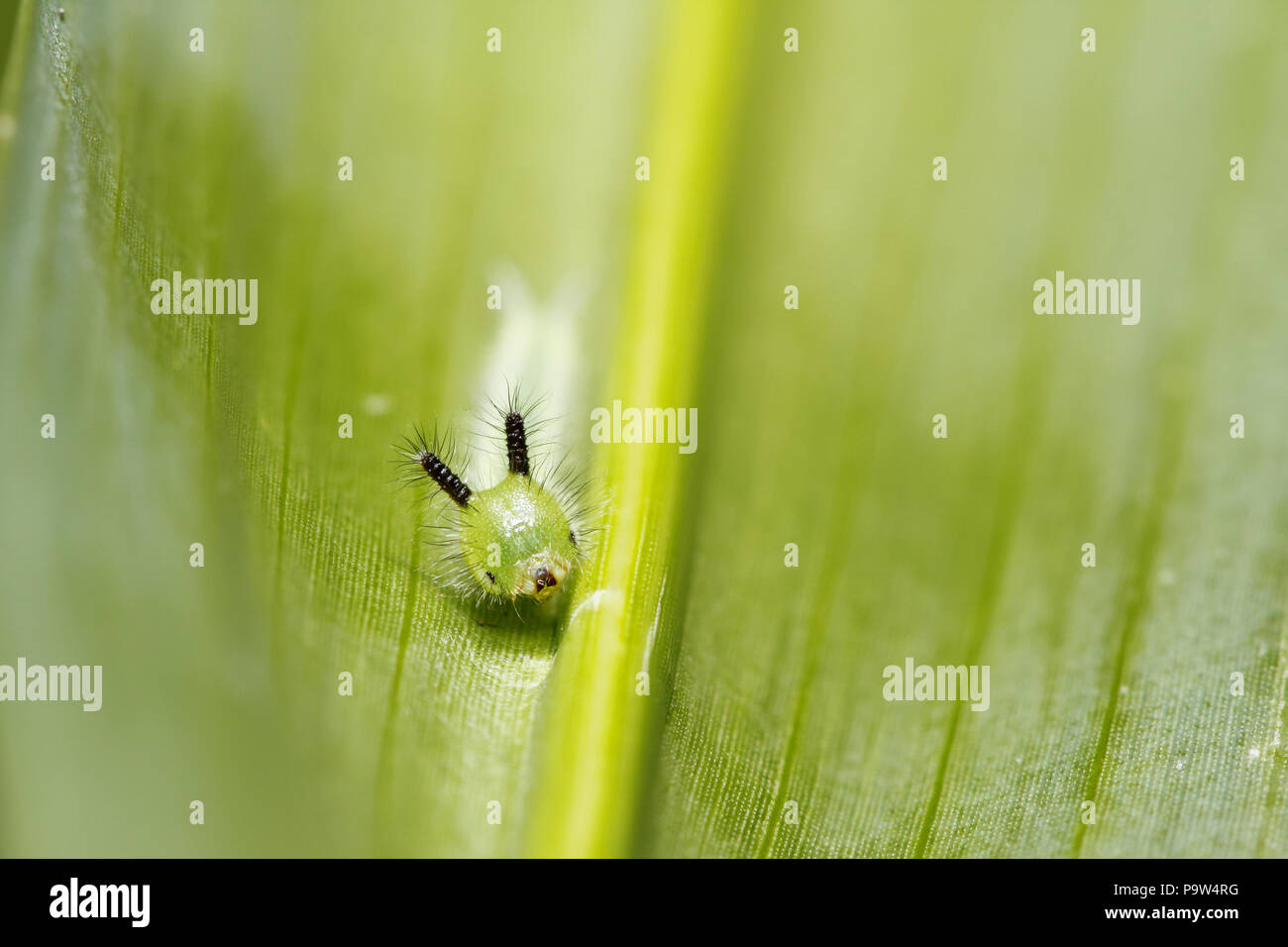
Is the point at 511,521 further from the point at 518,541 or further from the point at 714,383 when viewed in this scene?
the point at 714,383

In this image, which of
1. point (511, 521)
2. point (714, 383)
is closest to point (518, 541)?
point (511, 521)

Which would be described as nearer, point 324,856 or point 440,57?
point 324,856

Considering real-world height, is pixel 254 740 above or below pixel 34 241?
below

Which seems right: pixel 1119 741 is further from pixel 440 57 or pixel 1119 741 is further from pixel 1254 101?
pixel 440 57
